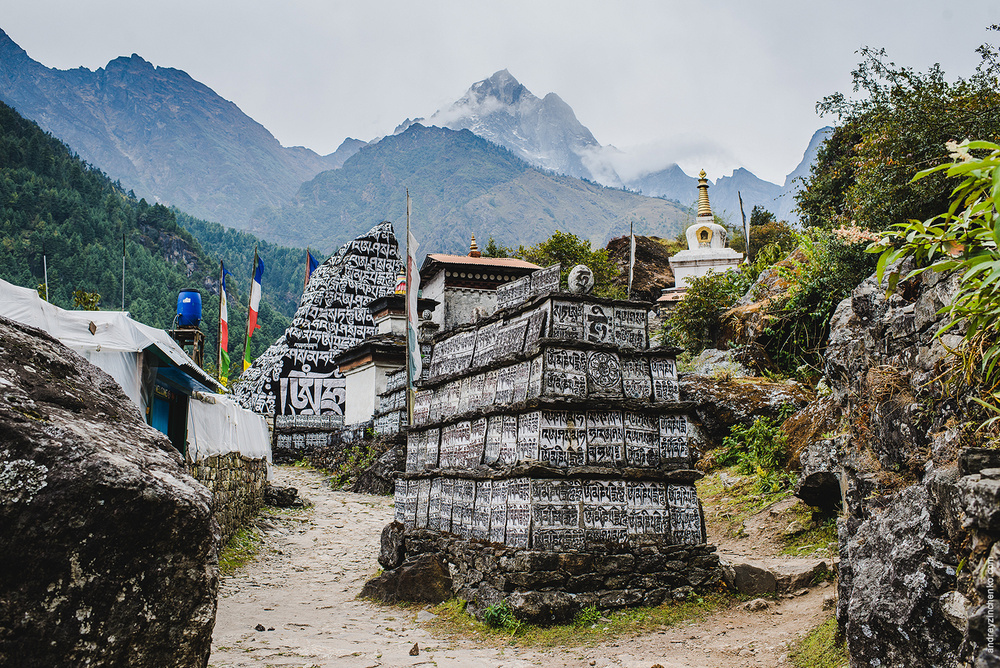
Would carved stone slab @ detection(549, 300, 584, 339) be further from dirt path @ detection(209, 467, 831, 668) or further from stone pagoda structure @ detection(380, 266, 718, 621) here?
dirt path @ detection(209, 467, 831, 668)

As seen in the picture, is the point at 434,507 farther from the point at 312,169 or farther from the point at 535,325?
the point at 312,169

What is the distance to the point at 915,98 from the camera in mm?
15156

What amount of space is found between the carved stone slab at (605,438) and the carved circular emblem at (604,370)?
38cm

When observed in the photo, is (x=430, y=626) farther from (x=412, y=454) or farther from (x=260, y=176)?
(x=260, y=176)

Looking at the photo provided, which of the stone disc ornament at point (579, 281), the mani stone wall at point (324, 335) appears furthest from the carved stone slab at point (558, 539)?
the mani stone wall at point (324, 335)

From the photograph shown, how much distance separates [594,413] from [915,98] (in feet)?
40.4

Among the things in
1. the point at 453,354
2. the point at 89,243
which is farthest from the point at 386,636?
the point at 89,243

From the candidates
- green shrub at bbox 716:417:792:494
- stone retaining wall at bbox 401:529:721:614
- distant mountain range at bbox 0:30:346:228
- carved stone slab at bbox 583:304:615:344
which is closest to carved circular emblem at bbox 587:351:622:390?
carved stone slab at bbox 583:304:615:344

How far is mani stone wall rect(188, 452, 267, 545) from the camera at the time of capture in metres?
10.9

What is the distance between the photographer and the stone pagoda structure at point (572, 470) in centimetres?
765

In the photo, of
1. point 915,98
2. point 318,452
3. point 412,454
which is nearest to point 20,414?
point 412,454

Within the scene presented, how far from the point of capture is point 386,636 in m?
7.34

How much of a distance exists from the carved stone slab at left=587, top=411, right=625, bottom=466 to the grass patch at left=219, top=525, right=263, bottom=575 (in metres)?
5.75

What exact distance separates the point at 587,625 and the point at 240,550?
6.92 metres
